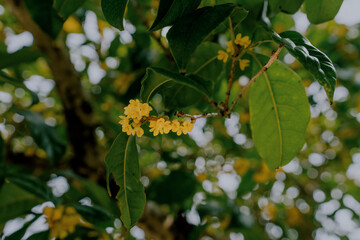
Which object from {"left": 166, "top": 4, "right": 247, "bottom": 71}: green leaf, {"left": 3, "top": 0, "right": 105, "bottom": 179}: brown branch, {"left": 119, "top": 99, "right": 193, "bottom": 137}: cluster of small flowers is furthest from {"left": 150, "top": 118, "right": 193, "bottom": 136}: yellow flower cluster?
{"left": 3, "top": 0, "right": 105, "bottom": 179}: brown branch

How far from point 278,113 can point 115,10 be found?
1.82 ft

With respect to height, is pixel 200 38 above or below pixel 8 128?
above

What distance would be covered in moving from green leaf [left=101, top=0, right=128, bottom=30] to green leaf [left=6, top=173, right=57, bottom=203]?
770 millimetres

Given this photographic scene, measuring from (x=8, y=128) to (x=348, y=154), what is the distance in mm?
2991

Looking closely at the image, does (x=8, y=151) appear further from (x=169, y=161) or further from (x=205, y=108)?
(x=205, y=108)

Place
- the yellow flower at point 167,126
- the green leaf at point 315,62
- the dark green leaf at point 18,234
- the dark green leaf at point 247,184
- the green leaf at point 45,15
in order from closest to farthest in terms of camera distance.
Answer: the green leaf at point 315,62 < the yellow flower at point 167,126 < the green leaf at point 45,15 < the dark green leaf at point 18,234 < the dark green leaf at point 247,184

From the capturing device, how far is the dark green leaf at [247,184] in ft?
7.09

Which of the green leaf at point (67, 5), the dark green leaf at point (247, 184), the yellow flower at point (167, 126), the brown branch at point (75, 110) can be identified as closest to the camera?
the yellow flower at point (167, 126)

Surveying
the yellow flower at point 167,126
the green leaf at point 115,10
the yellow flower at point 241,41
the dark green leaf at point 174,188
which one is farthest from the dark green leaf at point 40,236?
the yellow flower at point 241,41

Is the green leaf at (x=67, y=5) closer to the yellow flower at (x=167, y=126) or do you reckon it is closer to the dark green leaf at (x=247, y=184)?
the yellow flower at (x=167, y=126)

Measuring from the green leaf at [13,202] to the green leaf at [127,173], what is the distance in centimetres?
71

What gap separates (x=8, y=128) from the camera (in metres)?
2.43

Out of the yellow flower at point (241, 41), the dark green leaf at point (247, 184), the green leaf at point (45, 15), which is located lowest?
the dark green leaf at point (247, 184)

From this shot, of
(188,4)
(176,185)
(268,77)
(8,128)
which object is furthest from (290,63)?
(8,128)
